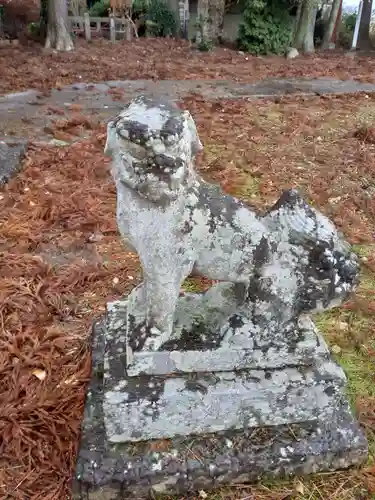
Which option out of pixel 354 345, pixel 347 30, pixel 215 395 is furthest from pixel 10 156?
pixel 347 30

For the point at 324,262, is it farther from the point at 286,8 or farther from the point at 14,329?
the point at 286,8

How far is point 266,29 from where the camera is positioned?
12906 mm

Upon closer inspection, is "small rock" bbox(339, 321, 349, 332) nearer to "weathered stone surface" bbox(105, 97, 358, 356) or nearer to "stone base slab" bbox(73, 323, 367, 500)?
"stone base slab" bbox(73, 323, 367, 500)

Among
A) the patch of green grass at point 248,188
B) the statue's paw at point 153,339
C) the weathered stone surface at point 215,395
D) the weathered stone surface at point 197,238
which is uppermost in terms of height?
the weathered stone surface at point 197,238

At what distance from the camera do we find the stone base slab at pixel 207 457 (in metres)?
2.32

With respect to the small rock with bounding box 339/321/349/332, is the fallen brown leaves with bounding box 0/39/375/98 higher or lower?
higher

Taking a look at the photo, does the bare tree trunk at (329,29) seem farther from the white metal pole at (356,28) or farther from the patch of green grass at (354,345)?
the patch of green grass at (354,345)

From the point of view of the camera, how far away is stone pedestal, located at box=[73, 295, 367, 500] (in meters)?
2.34

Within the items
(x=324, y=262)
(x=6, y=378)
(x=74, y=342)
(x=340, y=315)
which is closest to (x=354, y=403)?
(x=340, y=315)

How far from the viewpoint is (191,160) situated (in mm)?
2049

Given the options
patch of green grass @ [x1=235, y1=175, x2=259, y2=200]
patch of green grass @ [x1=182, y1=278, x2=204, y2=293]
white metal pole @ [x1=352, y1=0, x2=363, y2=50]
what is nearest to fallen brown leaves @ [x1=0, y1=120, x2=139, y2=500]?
patch of green grass @ [x1=182, y1=278, x2=204, y2=293]

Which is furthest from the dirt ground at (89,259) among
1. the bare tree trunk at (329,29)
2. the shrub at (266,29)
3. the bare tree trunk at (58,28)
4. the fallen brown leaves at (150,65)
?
the bare tree trunk at (329,29)

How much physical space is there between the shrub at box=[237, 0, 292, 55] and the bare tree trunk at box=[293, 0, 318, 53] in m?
0.51

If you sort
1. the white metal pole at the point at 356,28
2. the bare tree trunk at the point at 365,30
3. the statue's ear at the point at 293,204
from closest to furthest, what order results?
the statue's ear at the point at 293,204 < the white metal pole at the point at 356,28 < the bare tree trunk at the point at 365,30
